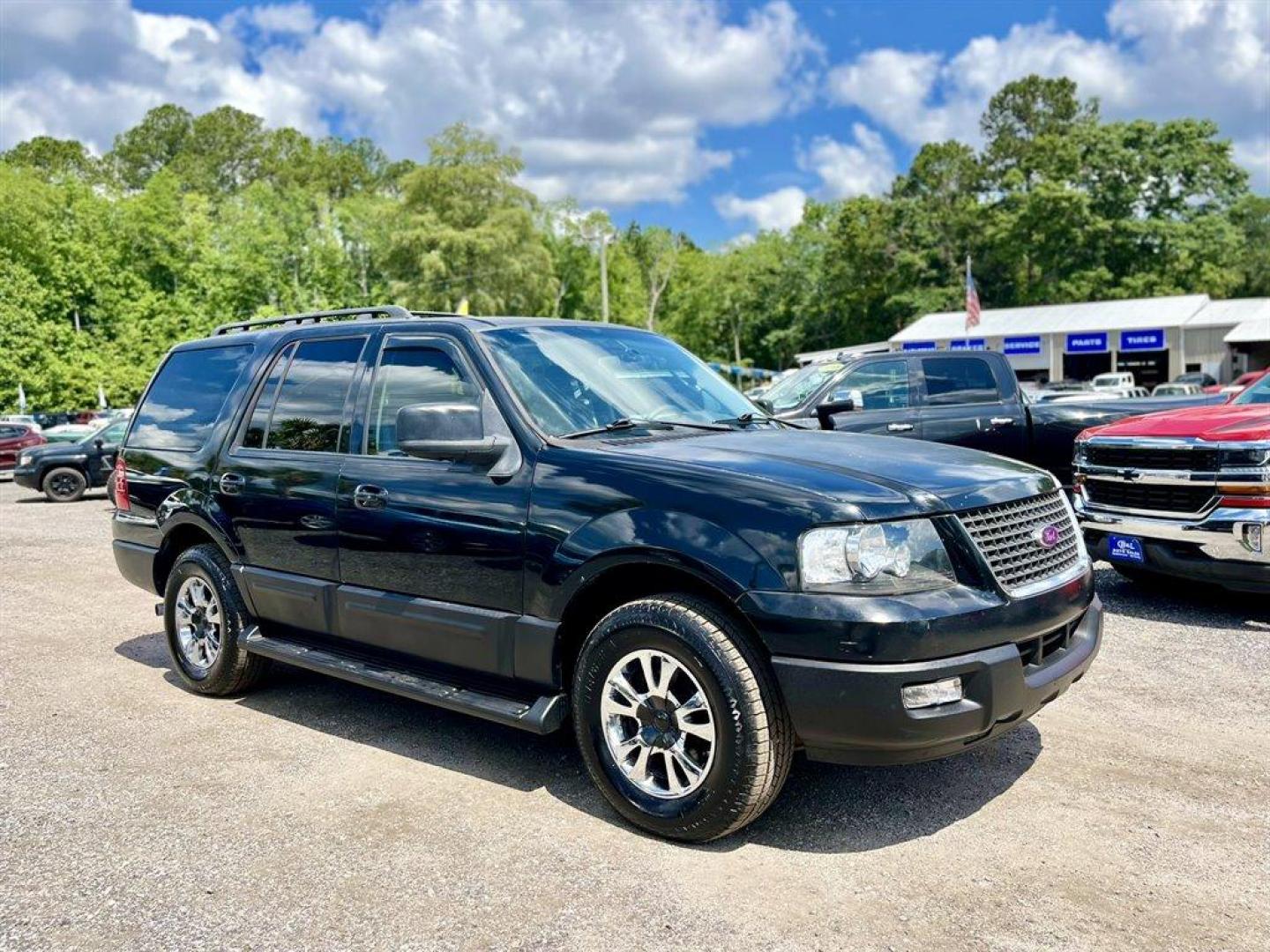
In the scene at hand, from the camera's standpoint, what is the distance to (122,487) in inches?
238

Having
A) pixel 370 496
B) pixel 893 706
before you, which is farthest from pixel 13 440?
pixel 893 706

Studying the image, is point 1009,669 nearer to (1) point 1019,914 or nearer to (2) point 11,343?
(1) point 1019,914

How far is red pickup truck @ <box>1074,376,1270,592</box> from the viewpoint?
20.2 feet

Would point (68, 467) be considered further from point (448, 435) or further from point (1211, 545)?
point (1211, 545)

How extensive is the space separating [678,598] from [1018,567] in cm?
123

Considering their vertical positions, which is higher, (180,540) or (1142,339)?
(1142,339)

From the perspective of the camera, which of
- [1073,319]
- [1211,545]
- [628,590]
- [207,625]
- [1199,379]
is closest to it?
[628,590]

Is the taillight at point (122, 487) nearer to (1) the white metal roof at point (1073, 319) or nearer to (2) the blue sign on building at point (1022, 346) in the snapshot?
(1) the white metal roof at point (1073, 319)

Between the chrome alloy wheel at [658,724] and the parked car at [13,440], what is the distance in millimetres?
24143

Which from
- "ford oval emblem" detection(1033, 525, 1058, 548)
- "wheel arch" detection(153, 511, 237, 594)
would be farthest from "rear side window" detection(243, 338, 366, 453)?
"ford oval emblem" detection(1033, 525, 1058, 548)

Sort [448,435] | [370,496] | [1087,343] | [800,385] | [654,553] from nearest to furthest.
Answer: [654,553], [448,435], [370,496], [800,385], [1087,343]

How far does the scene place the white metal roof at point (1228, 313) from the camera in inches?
1820

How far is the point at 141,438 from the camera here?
6004mm

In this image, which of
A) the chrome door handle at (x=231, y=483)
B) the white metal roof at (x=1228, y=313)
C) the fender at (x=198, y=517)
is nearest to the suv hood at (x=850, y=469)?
the chrome door handle at (x=231, y=483)
